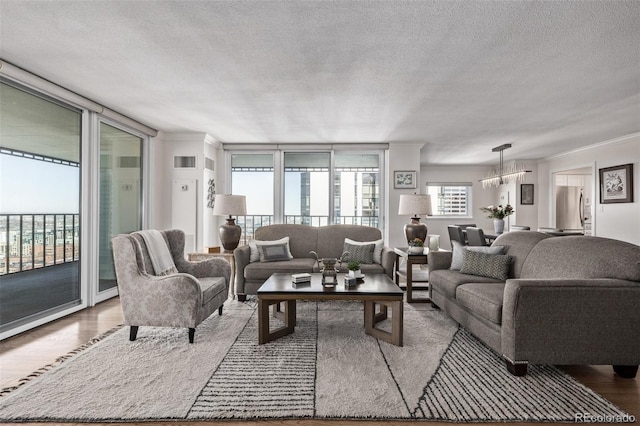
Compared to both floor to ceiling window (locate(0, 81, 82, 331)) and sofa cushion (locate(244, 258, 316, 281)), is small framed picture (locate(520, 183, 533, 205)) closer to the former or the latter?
sofa cushion (locate(244, 258, 316, 281))

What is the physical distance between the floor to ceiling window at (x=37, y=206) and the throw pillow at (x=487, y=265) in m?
4.15

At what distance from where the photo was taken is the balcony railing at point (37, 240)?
3.07 m

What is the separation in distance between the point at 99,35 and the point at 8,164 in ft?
4.99

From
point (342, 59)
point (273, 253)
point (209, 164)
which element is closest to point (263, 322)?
point (273, 253)

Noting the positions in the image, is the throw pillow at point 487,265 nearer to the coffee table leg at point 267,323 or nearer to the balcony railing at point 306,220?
the coffee table leg at point 267,323

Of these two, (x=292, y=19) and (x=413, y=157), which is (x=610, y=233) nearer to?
(x=413, y=157)

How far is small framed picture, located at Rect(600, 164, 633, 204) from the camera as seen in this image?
5.73 m

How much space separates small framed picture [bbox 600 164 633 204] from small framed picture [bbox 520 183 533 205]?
1848 millimetres

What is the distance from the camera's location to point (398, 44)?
2580 millimetres

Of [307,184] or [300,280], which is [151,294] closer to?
[300,280]

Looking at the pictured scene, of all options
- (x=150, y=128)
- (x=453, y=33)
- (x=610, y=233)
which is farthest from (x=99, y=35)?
(x=610, y=233)

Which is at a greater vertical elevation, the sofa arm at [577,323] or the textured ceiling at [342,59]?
the textured ceiling at [342,59]

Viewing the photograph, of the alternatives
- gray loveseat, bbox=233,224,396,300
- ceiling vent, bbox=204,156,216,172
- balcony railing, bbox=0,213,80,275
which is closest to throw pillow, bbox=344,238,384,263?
gray loveseat, bbox=233,224,396,300

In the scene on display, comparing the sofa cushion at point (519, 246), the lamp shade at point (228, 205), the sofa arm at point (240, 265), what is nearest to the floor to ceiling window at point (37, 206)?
the lamp shade at point (228, 205)
